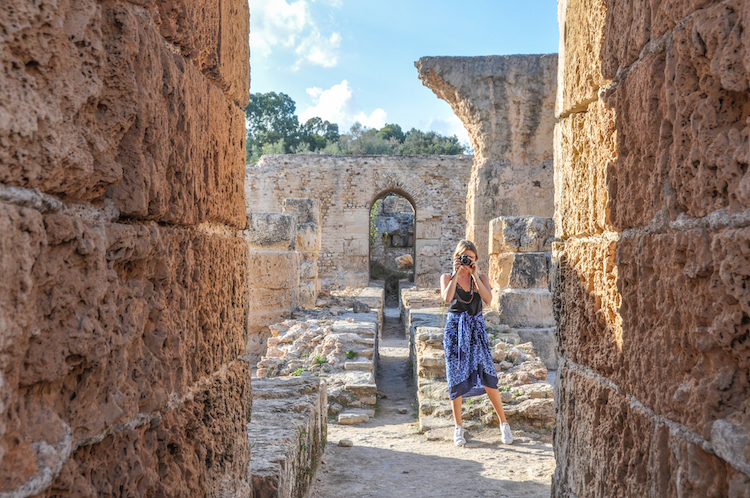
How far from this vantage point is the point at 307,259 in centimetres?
1109

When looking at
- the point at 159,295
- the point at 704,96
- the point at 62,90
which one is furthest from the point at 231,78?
the point at 704,96

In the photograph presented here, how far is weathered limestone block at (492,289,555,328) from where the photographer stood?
8.57 metres

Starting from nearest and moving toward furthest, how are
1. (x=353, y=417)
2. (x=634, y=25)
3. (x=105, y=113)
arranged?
1. (x=105, y=113)
2. (x=634, y=25)
3. (x=353, y=417)

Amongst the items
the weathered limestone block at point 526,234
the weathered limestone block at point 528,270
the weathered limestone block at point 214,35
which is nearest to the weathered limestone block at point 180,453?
the weathered limestone block at point 214,35

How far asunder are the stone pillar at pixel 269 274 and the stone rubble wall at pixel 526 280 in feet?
10.3

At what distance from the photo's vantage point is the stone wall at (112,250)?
3.38ft

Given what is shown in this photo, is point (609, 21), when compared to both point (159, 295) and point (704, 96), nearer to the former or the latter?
point (704, 96)

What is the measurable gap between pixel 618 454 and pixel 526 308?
678cm

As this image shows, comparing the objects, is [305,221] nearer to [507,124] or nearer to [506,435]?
[507,124]

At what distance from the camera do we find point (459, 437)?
468 cm

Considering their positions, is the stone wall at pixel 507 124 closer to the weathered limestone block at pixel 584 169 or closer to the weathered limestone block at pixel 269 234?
the weathered limestone block at pixel 269 234

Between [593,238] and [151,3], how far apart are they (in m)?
1.71

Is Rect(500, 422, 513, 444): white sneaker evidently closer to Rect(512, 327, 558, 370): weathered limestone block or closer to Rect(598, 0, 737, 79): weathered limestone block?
Rect(598, 0, 737, 79): weathered limestone block

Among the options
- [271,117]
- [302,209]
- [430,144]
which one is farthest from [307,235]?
[271,117]
